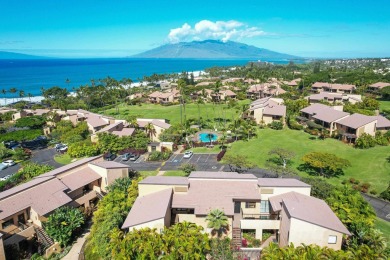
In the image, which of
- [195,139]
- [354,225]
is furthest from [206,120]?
[354,225]

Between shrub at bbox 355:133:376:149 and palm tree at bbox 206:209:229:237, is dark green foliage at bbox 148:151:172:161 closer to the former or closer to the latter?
palm tree at bbox 206:209:229:237

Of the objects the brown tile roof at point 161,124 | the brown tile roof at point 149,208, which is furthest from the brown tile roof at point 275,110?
the brown tile roof at point 149,208

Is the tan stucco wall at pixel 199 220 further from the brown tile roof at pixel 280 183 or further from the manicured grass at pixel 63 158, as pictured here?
the manicured grass at pixel 63 158

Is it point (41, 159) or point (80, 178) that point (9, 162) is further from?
point (80, 178)

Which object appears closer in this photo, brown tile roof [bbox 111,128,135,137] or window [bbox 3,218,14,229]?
window [bbox 3,218,14,229]

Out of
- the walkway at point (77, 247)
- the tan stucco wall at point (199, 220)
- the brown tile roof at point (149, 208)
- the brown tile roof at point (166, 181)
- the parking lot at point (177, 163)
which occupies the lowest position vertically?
the walkway at point (77, 247)

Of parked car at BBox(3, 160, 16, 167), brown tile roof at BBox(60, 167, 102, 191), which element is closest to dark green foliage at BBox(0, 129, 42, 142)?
parked car at BBox(3, 160, 16, 167)

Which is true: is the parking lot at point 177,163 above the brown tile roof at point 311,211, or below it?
below
